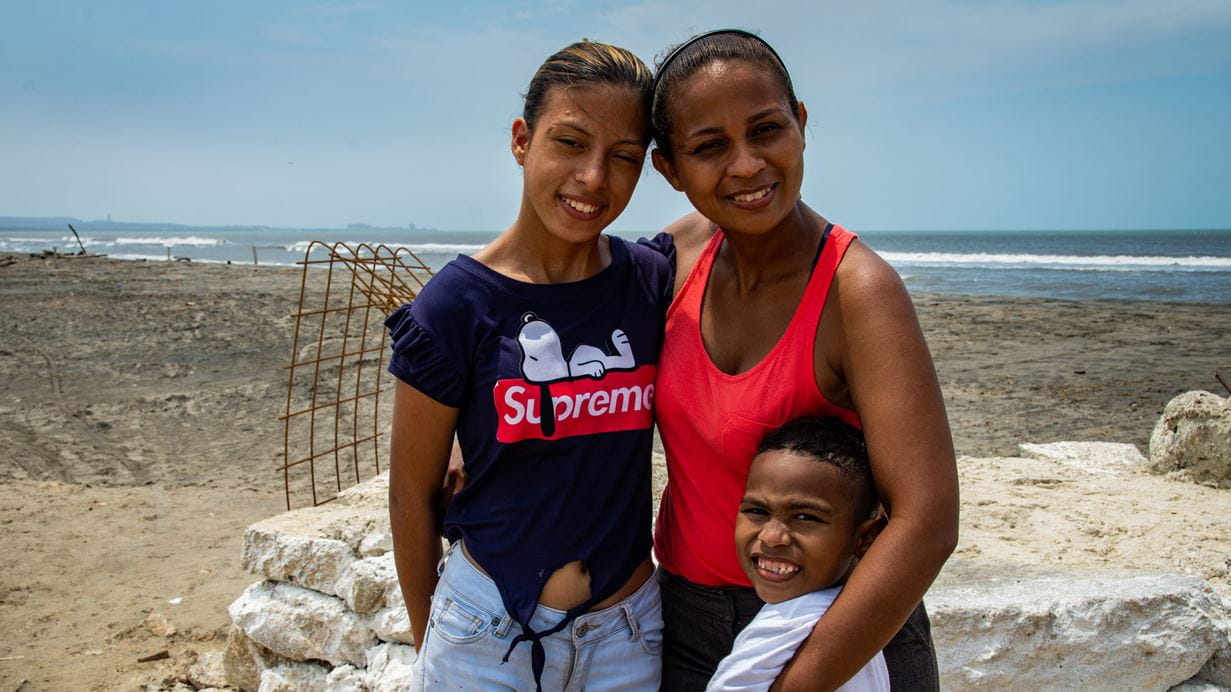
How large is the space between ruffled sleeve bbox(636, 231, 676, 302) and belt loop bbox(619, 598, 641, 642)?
Result: 2.06 ft

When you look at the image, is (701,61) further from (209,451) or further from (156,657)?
(209,451)

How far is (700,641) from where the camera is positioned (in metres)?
1.76

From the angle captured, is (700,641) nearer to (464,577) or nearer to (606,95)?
(464,577)

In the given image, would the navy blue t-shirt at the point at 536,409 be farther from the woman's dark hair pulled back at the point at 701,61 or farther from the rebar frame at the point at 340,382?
the rebar frame at the point at 340,382

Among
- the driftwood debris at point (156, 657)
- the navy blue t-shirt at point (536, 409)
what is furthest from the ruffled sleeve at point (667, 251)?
the driftwood debris at point (156, 657)

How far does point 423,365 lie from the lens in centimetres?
164

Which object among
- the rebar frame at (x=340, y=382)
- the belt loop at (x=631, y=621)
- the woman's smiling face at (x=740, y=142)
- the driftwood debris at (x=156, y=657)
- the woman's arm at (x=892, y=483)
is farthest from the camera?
the rebar frame at (x=340, y=382)

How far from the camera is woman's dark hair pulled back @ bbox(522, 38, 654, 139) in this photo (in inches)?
68.9

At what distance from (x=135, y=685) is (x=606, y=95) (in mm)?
3730

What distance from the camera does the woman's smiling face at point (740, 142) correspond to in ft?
5.33

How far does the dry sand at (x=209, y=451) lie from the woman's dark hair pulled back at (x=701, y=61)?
1.77 meters

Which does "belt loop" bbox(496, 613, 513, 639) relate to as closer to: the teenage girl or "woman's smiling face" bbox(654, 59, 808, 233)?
the teenage girl

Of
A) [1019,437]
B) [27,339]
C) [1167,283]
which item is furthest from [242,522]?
[1167,283]

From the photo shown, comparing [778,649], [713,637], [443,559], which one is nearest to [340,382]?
[443,559]
